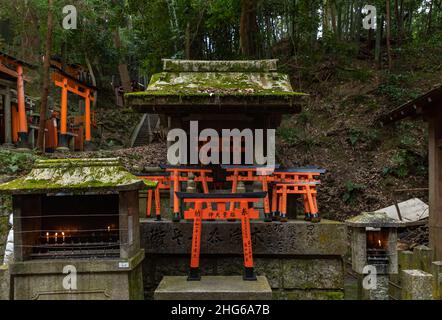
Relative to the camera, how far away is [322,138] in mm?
19203

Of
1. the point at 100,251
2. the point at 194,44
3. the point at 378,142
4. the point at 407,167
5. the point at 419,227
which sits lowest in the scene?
the point at 419,227

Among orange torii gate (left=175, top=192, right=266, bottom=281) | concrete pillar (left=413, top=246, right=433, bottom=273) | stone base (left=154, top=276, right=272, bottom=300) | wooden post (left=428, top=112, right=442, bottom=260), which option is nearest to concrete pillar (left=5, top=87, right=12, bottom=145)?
orange torii gate (left=175, top=192, right=266, bottom=281)

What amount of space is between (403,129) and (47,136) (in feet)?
60.0

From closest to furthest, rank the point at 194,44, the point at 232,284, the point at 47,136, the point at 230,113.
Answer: the point at 232,284
the point at 230,113
the point at 47,136
the point at 194,44

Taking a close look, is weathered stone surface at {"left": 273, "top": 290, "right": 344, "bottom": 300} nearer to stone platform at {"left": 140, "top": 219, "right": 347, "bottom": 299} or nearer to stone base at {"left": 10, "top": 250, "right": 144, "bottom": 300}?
stone platform at {"left": 140, "top": 219, "right": 347, "bottom": 299}

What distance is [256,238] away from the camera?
864 cm

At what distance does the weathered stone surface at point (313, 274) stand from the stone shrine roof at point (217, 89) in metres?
3.67

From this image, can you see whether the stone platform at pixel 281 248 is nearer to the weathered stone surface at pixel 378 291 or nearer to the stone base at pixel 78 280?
the weathered stone surface at pixel 378 291

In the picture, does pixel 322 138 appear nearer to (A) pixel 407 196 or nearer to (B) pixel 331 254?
(A) pixel 407 196

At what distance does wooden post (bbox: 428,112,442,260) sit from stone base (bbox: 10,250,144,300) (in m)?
8.48

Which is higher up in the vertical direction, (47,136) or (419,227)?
(47,136)

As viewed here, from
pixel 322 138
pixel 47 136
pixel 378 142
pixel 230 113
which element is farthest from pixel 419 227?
pixel 47 136

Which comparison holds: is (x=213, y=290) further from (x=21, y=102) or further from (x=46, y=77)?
(x=21, y=102)

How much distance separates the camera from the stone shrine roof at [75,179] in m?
6.23
